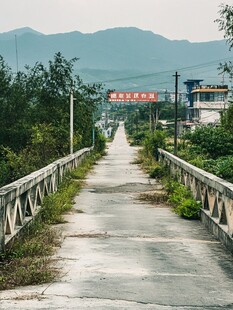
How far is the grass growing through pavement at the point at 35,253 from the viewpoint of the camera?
681cm

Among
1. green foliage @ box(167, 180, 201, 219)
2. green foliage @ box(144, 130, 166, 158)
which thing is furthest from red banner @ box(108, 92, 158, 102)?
green foliage @ box(167, 180, 201, 219)

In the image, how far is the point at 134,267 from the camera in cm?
760

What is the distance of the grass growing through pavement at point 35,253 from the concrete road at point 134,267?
19 centimetres

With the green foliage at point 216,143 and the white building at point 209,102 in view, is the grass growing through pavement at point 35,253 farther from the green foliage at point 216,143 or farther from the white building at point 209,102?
the white building at point 209,102

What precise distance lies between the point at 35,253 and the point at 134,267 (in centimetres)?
150

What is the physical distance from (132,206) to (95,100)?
26481 millimetres

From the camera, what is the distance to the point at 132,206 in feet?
48.3

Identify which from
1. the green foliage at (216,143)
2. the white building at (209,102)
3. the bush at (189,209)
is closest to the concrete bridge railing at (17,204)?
the bush at (189,209)

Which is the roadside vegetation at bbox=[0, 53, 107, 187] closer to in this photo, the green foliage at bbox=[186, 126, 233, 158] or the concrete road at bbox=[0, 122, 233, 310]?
the green foliage at bbox=[186, 126, 233, 158]

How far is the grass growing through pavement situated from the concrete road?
7.5 inches

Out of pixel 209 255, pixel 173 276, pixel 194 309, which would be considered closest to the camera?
pixel 194 309

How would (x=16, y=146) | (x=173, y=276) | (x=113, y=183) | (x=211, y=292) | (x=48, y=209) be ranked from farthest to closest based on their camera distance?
(x=16, y=146) < (x=113, y=183) < (x=48, y=209) < (x=173, y=276) < (x=211, y=292)

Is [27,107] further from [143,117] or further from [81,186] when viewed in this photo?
[143,117]

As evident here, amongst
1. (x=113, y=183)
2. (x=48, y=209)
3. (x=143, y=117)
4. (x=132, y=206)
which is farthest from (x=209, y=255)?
(x=143, y=117)
